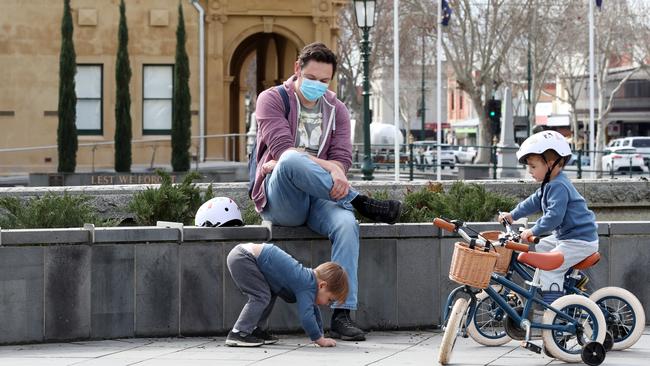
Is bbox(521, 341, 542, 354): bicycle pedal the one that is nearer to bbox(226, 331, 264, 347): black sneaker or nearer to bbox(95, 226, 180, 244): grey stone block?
bbox(226, 331, 264, 347): black sneaker

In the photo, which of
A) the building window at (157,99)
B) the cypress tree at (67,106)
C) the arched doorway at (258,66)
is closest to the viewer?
the cypress tree at (67,106)

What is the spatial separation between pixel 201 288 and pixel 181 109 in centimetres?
2263

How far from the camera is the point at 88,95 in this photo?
3466 cm

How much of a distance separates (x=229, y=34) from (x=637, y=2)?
4078cm

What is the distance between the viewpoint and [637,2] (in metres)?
72.2

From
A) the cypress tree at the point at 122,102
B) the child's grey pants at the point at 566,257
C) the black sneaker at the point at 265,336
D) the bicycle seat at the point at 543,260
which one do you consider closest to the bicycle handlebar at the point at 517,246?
the bicycle seat at the point at 543,260

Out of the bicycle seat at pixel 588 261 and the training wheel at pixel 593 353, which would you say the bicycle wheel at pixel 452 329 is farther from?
the bicycle seat at pixel 588 261

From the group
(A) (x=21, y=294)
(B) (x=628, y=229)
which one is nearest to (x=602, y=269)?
(B) (x=628, y=229)

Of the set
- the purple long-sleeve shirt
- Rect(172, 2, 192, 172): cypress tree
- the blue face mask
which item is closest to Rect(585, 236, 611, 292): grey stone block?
the purple long-sleeve shirt

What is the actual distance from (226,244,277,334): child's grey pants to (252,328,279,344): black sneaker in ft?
0.39

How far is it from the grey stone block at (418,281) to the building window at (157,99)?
25408 millimetres

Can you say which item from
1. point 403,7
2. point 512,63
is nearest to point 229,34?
point 403,7

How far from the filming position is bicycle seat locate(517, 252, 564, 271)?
8.63 m

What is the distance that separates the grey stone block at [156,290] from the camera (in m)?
9.55
